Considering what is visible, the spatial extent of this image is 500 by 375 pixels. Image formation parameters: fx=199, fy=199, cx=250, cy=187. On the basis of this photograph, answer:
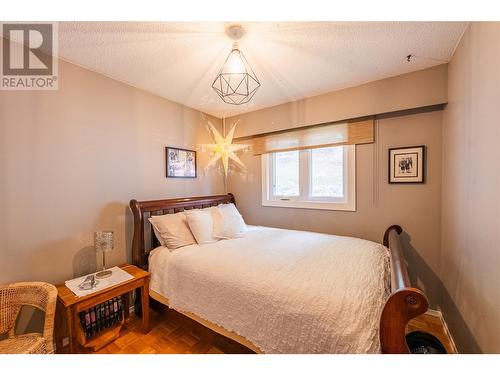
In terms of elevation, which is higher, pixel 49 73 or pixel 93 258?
pixel 49 73

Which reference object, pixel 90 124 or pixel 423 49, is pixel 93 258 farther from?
pixel 423 49

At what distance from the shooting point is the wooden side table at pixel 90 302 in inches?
54.5

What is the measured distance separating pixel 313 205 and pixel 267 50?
6.15 ft

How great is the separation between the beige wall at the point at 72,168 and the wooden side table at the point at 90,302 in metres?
0.32

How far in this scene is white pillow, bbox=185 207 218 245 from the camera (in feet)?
6.88

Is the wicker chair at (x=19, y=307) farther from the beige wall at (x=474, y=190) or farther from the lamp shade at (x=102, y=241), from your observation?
the beige wall at (x=474, y=190)

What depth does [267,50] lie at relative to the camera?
1.70 m

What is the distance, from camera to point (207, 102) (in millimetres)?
2773

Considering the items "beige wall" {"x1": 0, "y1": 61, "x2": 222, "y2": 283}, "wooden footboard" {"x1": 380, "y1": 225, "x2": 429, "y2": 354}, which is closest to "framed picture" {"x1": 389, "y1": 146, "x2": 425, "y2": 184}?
"wooden footboard" {"x1": 380, "y1": 225, "x2": 429, "y2": 354}

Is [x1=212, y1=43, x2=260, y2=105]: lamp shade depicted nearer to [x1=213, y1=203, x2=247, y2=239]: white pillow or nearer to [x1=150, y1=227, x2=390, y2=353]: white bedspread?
[x1=213, y1=203, x2=247, y2=239]: white pillow

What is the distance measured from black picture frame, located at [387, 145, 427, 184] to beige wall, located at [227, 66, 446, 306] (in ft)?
0.15

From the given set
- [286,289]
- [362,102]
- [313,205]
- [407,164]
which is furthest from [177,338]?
[362,102]

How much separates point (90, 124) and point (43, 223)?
37.4 inches
